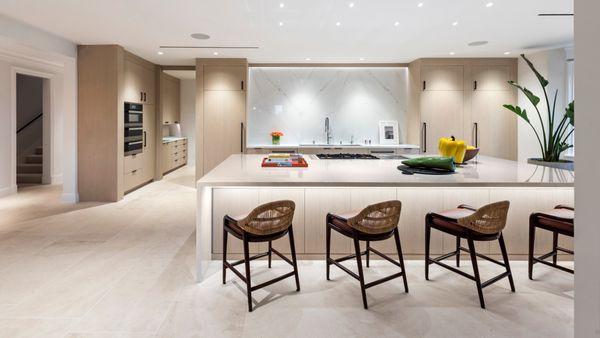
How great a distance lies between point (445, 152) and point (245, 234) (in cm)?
219

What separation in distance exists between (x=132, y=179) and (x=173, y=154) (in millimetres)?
2807

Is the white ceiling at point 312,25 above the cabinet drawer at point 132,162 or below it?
above

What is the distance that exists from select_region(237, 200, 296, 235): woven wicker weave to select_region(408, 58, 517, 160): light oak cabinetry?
4.78 metres

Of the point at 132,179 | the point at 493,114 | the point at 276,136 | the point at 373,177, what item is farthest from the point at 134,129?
the point at 493,114

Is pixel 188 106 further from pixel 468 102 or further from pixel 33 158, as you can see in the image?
pixel 468 102

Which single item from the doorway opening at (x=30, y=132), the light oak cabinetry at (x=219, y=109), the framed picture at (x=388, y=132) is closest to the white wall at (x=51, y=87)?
the doorway opening at (x=30, y=132)

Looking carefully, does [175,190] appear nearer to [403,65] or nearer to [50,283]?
[50,283]

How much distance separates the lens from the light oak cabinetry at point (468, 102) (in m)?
6.59

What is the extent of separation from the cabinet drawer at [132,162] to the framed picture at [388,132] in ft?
14.7

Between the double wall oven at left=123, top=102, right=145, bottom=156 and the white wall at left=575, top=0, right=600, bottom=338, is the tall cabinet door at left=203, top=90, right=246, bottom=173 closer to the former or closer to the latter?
the double wall oven at left=123, top=102, right=145, bottom=156

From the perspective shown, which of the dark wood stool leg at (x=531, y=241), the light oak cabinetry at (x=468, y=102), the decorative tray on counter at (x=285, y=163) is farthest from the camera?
the light oak cabinetry at (x=468, y=102)

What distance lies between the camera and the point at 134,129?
21.6ft

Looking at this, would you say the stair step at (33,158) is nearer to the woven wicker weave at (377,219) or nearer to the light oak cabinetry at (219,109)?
the light oak cabinetry at (219,109)

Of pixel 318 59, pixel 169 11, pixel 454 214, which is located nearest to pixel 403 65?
pixel 318 59
